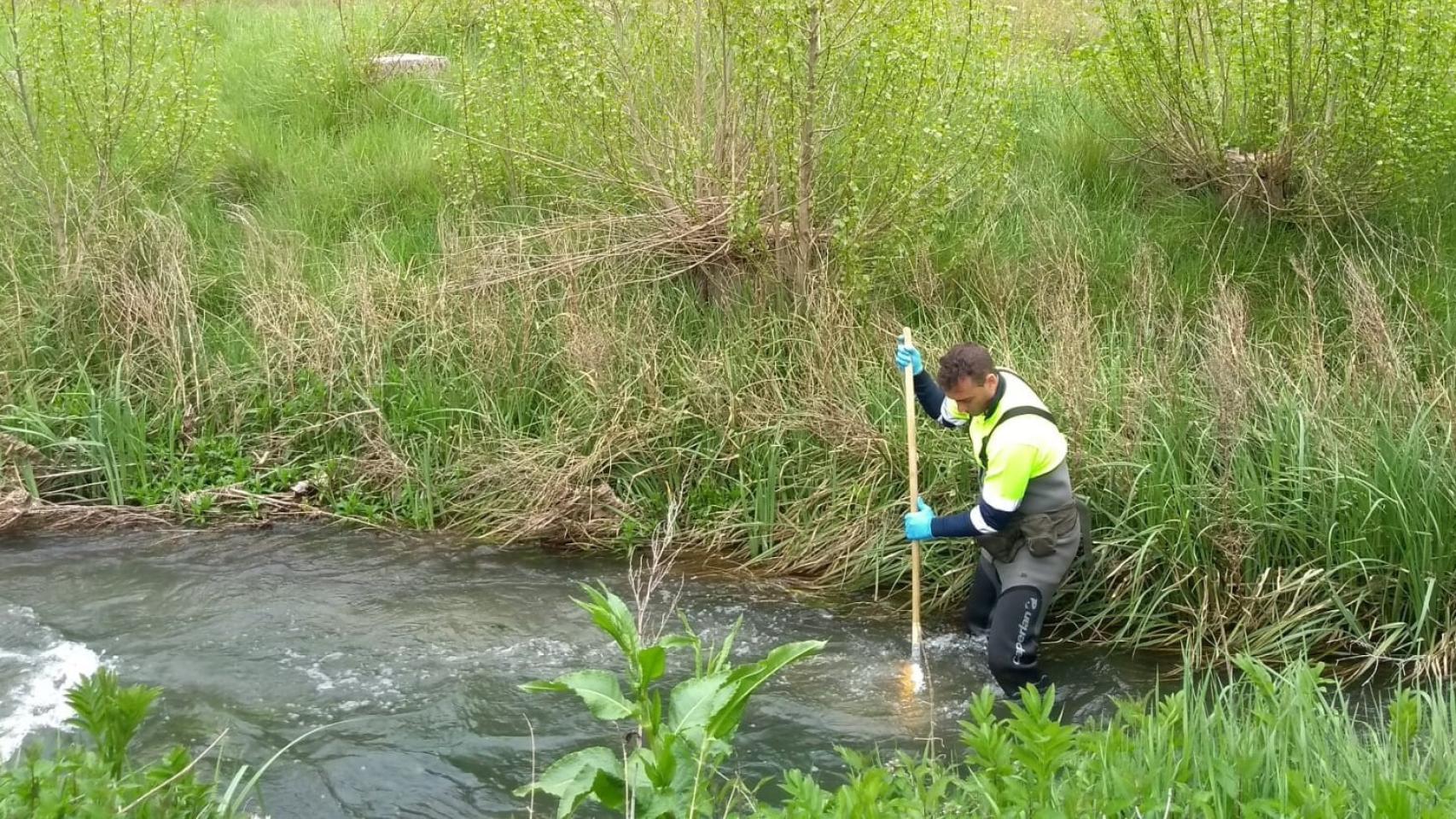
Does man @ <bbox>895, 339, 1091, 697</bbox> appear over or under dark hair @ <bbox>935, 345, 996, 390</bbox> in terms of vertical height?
under

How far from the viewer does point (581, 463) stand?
7.46 meters

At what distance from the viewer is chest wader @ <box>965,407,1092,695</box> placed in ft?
19.0

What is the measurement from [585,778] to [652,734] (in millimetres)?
243

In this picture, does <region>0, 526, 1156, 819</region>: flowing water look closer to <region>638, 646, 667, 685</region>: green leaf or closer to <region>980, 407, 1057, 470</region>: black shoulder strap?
<region>980, 407, 1057, 470</region>: black shoulder strap

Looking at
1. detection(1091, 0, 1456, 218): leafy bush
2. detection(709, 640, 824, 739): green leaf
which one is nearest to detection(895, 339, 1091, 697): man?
detection(709, 640, 824, 739): green leaf

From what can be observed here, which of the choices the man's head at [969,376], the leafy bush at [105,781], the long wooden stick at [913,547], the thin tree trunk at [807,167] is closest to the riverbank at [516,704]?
the leafy bush at [105,781]

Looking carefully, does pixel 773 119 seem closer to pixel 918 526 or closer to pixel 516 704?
pixel 918 526

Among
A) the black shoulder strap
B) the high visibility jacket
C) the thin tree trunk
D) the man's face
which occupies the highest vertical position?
the thin tree trunk

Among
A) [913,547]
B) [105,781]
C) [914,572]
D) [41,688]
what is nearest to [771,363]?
[913,547]

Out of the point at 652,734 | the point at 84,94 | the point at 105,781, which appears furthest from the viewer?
the point at 84,94

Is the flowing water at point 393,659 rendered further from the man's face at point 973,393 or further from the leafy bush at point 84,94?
the leafy bush at point 84,94

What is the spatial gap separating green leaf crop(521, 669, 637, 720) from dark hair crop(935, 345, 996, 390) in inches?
102

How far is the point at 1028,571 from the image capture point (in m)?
5.85

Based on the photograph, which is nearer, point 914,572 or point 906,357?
point 914,572
